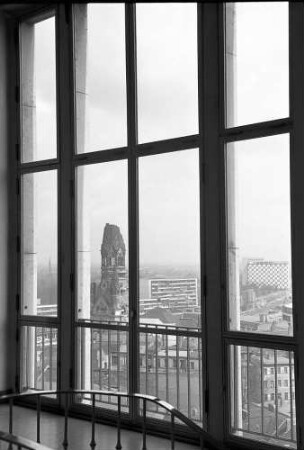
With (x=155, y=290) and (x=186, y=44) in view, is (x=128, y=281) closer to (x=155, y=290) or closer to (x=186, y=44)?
(x=155, y=290)

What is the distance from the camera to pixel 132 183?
17.5 ft

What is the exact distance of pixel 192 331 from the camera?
485 centimetres

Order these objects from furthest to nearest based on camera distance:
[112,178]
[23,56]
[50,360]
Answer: [23,56]
[50,360]
[112,178]

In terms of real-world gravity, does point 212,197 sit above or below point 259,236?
above

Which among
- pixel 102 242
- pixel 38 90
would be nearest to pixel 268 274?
pixel 102 242

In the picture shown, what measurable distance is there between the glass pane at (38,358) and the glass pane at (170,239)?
132cm

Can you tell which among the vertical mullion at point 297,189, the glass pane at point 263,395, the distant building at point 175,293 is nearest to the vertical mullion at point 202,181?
the distant building at point 175,293

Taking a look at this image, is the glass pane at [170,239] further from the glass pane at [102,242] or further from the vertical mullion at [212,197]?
the glass pane at [102,242]

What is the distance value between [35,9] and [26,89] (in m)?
0.87

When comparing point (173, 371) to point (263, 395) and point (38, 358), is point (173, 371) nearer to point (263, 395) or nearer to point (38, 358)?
point (263, 395)

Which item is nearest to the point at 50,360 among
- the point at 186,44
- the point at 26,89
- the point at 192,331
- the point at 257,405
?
the point at 192,331

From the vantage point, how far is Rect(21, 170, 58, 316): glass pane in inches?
239

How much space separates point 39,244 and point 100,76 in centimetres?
193

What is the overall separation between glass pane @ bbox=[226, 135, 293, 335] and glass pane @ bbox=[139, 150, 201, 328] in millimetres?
369
